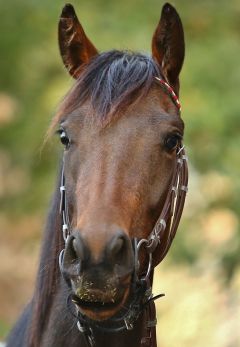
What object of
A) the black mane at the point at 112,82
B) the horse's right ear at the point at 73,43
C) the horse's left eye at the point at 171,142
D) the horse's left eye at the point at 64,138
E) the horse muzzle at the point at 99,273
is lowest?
the horse muzzle at the point at 99,273

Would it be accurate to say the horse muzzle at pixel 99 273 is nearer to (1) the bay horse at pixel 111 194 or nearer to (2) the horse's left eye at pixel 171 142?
(1) the bay horse at pixel 111 194

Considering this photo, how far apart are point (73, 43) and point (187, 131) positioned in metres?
6.13

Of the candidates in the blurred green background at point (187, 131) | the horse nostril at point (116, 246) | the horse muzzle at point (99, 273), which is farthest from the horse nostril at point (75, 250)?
the blurred green background at point (187, 131)

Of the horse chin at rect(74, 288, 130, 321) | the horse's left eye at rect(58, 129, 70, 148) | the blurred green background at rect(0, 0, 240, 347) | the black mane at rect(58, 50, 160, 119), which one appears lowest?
the horse chin at rect(74, 288, 130, 321)

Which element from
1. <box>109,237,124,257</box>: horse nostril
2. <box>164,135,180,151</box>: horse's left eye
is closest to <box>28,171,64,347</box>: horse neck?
<box>164,135,180,151</box>: horse's left eye

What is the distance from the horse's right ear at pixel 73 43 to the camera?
4.36 meters

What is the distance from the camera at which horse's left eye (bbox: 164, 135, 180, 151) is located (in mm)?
4004

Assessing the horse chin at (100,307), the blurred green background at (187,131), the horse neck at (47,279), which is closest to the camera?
the horse chin at (100,307)

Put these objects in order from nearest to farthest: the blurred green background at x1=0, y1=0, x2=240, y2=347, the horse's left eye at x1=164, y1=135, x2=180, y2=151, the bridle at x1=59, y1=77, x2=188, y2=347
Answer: the bridle at x1=59, y1=77, x2=188, y2=347, the horse's left eye at x1=164, y1=135, x2=180, y2=151, the blurred green background at x1=0, y1=0, x2=240, y2=347

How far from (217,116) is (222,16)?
2158 mm

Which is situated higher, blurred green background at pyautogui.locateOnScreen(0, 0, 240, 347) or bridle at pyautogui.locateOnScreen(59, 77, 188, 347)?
blurred green background at pyautogui.locateOnScreen(0, 0, 240, 347)

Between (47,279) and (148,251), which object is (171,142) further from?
(47,279)

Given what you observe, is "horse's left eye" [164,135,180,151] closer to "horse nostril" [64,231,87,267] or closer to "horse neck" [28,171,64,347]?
"horse neck" [28,171,64,347]

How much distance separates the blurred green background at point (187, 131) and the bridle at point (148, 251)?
5945mm
